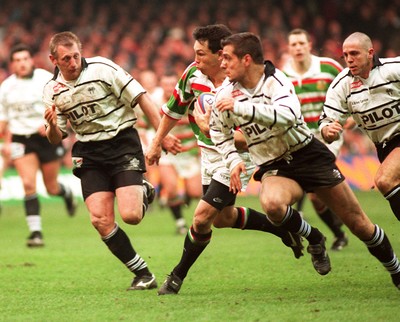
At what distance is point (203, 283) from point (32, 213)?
13.5ft

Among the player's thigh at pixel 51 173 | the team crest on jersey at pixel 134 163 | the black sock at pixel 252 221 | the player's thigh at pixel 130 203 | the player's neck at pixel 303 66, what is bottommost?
the player's thigh at pixel 51 173

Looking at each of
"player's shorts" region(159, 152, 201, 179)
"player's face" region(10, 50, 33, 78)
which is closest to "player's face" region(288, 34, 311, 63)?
"player's shorts" region(159, 152, 201, 179)

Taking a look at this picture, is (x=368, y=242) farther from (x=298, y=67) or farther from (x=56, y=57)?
(x=298, y=67)

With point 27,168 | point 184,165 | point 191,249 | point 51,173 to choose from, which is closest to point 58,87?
point 191,249

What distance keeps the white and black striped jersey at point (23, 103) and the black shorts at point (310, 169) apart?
5.52m

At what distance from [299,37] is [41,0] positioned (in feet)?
50.7

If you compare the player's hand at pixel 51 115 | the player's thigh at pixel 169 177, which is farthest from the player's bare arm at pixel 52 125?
the player's thigh at pixel 169 177

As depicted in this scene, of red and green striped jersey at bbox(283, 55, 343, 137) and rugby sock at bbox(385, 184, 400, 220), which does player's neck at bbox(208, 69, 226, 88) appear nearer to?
rugby sock at bbox(385, 184, 400, 220)

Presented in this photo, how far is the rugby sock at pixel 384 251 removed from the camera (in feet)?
23.6

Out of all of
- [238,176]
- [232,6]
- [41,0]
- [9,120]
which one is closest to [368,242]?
[238,176]

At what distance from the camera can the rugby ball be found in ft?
24.9

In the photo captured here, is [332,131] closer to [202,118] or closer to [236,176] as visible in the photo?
[236,176]

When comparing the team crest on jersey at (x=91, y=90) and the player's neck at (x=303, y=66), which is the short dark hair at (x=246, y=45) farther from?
the player's neck at (x=303, y=66)

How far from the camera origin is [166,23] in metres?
24.2
